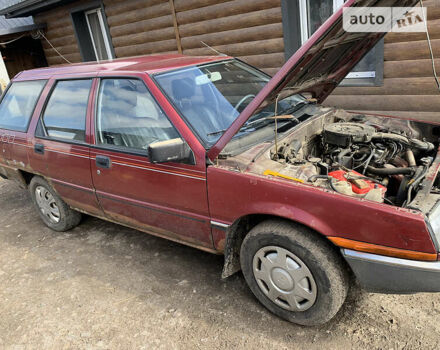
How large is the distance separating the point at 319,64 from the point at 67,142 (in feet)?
7.58

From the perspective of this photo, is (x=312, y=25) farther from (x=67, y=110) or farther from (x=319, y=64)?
(x=67, y=110)

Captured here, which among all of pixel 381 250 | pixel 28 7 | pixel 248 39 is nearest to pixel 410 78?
pixel 248 39

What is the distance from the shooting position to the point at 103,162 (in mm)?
3049

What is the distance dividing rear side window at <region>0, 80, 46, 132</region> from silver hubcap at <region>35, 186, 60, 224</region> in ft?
2.37

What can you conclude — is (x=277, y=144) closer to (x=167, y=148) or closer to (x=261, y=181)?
(x=261, y=181)

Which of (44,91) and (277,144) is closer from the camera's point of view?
(277,144)

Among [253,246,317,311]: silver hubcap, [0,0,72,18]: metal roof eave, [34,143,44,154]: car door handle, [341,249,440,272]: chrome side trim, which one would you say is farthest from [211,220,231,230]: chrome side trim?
[0,0,72,18]: metal roof eave

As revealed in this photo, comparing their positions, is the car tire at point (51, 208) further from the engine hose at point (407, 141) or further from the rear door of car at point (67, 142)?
the engine hose at point (407, 141)

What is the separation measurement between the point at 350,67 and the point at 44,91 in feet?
9.98

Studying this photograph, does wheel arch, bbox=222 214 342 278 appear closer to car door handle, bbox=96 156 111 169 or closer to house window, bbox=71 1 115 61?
car door handle, bbox=96 156 111 169

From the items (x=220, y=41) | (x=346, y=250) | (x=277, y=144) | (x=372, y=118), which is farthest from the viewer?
(x=220, y=41)

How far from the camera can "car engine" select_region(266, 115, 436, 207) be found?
7.50 ft

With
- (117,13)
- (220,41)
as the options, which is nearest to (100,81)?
(220,41)

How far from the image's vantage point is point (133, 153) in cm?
283
